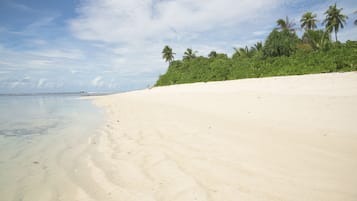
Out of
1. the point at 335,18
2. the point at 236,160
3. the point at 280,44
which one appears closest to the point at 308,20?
the point at 335,18

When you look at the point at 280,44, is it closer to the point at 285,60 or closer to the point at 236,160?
the point at 285,60

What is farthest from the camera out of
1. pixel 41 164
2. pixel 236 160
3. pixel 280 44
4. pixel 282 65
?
pixel 280 44

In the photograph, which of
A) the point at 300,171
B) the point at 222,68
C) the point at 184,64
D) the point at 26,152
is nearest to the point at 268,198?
the point at 300,171

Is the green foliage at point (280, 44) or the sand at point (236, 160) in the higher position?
the green foliage at point (280, 44)

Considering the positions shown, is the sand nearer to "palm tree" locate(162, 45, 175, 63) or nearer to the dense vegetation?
the dense vegetation

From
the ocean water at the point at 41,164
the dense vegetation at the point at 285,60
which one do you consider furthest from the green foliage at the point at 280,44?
the ocean water at the point at 41,164

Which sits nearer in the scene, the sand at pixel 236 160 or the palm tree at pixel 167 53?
the sand at pixel 236 160

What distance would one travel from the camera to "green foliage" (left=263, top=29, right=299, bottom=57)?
20.8m

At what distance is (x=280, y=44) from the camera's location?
68.2 ft

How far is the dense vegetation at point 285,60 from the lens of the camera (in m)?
13.7

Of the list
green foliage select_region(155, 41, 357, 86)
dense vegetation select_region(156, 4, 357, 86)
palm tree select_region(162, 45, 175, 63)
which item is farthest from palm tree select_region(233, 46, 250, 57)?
palm tree select_region(162, 45, 175, 63)

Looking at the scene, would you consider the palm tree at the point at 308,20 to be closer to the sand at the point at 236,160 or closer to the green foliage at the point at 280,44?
the green foliage at the point at 280,44

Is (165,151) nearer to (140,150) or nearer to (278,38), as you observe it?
(140,150)

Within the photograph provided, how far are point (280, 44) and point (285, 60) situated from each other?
15.1 feet
